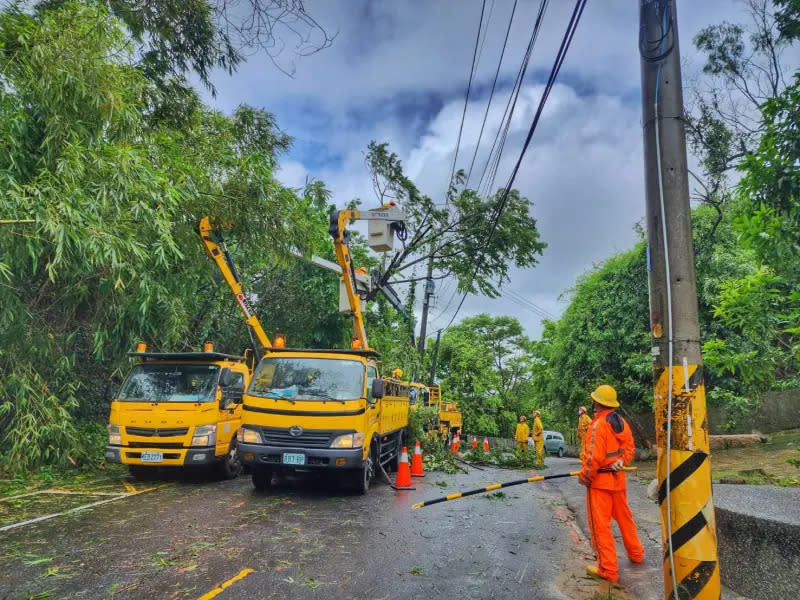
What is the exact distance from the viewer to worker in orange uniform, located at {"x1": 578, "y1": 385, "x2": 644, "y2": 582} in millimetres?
4863

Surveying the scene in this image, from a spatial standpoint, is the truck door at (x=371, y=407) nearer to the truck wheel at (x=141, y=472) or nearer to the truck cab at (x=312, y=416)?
the truck cab at (x=312, y=416)

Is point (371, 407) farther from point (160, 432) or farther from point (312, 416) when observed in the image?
point (160, 432)

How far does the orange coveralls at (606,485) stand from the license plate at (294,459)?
4.62m

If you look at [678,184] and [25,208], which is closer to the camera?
[678,184]

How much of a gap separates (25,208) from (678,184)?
7813 mm

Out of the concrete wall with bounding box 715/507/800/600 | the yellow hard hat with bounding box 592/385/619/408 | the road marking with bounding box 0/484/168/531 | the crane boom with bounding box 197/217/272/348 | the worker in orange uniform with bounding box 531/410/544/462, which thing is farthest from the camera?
the worker in orange uniform with bounding box 531/410/544/462

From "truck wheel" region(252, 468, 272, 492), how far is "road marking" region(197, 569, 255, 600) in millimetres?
4201

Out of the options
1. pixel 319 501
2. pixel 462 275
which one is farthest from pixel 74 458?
pixel 462 275

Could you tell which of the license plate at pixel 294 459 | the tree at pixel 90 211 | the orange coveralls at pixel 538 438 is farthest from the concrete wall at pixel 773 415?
the tree at pixel 90 211

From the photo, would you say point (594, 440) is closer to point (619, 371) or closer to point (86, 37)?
point (86, 37)

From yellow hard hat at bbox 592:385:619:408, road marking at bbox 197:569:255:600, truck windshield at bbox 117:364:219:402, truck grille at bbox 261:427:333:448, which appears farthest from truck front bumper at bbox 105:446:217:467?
yellow hard hat at bbox 592:385:619:408

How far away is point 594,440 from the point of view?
5098mm

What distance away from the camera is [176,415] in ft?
30.8

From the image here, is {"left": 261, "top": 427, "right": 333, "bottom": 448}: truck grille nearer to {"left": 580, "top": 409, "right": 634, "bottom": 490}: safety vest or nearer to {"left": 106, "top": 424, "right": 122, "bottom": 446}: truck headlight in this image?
{"left": 106, "top": 424, "right": 122, "bottom": 446}: truck headlight
